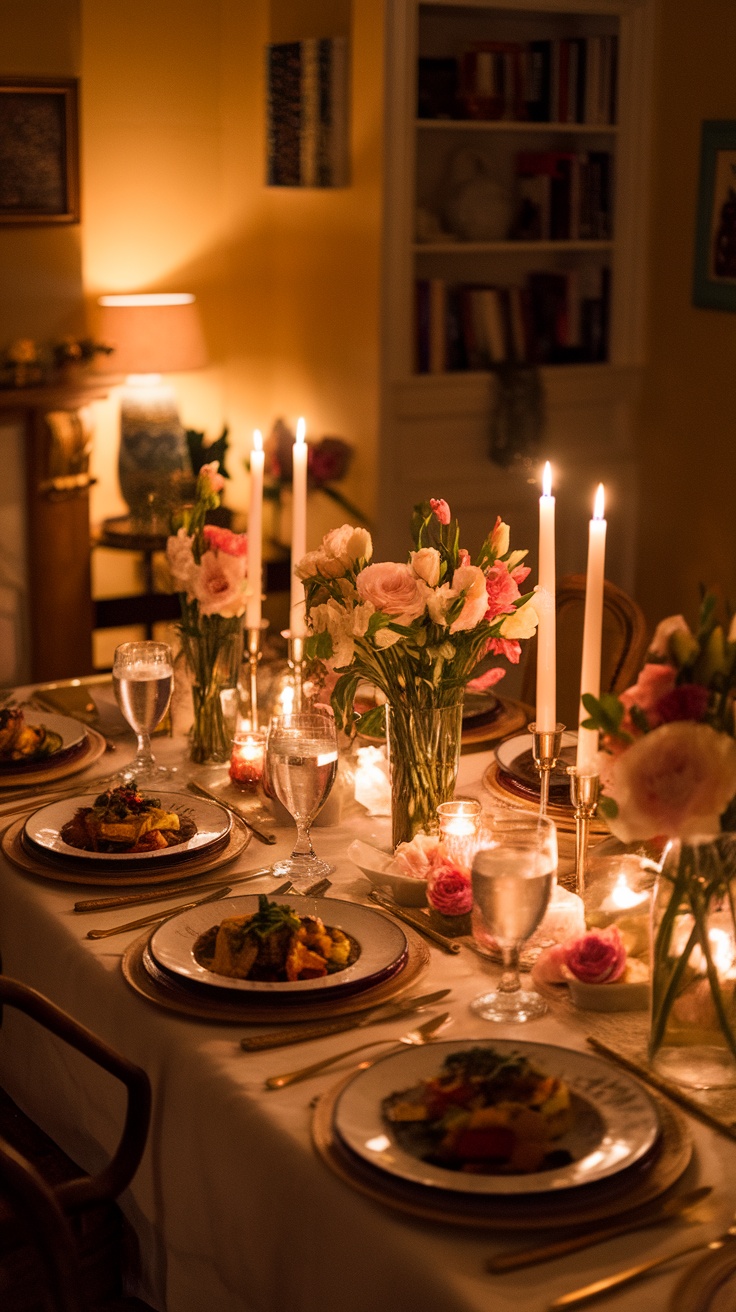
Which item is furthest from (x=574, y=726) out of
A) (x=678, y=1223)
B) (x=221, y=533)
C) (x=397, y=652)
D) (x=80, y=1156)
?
(x=678, y=1223)

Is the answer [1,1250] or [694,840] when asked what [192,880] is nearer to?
[1,1250]

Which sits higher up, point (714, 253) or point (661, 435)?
point (714, 253)

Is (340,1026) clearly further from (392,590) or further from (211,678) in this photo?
(211,678)

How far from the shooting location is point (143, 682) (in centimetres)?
184

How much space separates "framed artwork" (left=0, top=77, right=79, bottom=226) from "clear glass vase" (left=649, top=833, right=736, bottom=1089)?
3.57 meters

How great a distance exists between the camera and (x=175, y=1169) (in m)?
1.34

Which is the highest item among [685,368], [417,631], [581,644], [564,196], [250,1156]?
[564,196]

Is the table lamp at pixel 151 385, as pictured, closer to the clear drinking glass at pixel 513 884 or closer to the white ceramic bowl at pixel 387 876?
the white ceramic bowl at pixel 387 876

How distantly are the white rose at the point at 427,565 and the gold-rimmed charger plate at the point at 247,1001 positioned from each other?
0.40m

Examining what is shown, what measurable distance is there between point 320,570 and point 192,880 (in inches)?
14.5

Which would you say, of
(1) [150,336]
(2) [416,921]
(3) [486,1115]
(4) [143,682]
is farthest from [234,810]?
(1) [150,336]

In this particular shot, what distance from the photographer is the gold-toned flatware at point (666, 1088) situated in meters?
1.19

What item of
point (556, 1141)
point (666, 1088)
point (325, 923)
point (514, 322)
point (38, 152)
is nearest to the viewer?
point (556, 1141)

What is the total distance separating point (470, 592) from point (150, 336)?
2.99m
